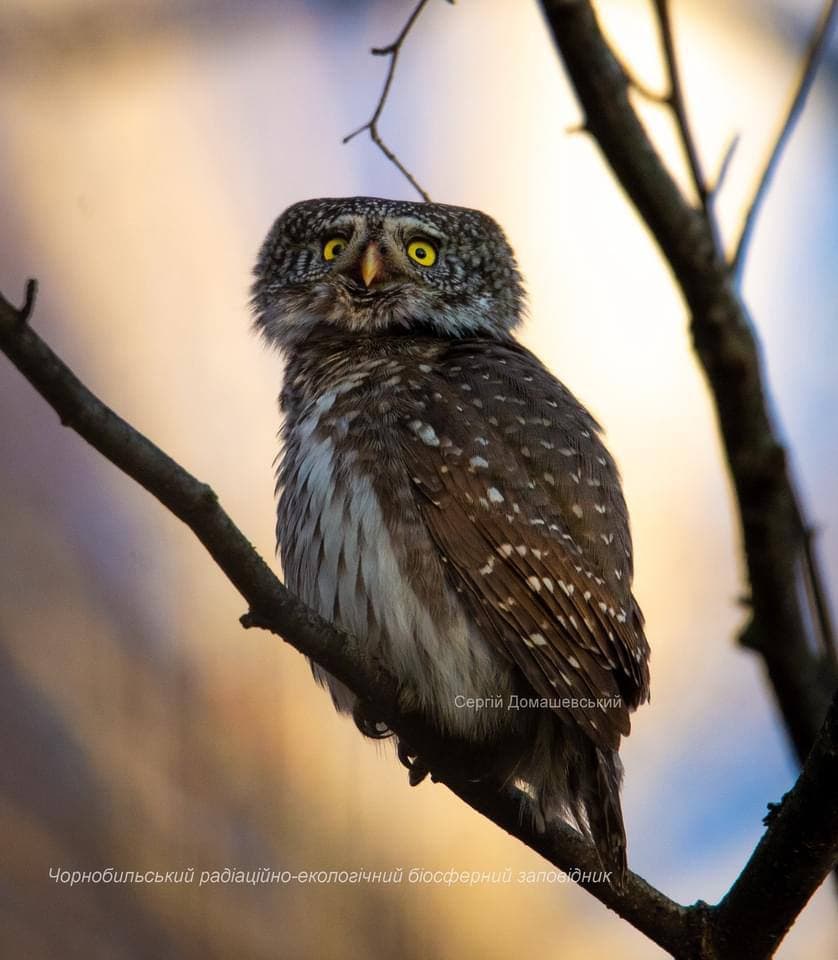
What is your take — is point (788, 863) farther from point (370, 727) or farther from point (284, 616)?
point (370, 727)

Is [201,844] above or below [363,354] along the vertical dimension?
below

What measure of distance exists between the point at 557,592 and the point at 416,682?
47 centimetres

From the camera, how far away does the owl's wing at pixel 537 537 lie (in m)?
3.66

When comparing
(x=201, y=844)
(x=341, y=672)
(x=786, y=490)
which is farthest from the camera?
(x=201, y=844)

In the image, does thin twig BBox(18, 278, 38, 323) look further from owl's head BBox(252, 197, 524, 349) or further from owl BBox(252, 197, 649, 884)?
owl's head BBox(252, 197, 524, 349)

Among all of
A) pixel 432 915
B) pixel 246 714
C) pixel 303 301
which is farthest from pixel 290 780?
pixel 303 301

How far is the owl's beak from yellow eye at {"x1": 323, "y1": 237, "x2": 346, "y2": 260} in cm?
20

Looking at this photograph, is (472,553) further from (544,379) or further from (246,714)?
(246,714)

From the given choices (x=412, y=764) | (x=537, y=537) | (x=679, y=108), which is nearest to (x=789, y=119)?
(x=679, y=108)

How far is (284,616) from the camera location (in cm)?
299

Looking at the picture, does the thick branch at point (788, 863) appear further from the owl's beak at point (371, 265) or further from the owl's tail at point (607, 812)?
the owl's beak at point (371, 265)

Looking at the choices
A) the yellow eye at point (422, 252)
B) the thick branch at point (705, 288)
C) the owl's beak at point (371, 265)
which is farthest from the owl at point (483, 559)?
the thick branch at point (705, 288)

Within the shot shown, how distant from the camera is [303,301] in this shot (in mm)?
4973

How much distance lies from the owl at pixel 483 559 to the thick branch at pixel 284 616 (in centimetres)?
6
